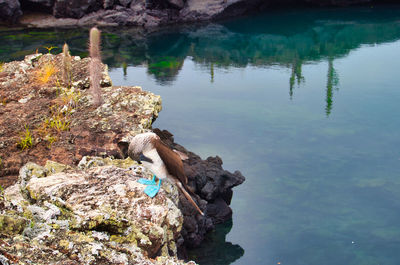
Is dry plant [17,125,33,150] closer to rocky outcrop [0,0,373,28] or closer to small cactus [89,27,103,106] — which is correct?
small cactus [89,27,103,106]

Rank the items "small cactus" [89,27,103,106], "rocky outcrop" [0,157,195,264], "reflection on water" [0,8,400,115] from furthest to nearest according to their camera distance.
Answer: "reflection on water" [0,8,400,115], "small cactus" [89,27,103,106], "rocky outcrop" [0,157,195,264]

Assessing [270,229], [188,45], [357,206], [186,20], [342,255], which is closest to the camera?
[342,255]

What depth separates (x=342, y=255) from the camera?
7.37 m

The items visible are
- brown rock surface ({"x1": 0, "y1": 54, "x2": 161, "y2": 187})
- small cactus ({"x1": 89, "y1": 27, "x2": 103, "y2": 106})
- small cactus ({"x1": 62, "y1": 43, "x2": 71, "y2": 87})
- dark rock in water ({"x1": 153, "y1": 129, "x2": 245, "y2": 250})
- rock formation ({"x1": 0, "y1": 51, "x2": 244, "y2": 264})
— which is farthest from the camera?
small cactus ({"x1": 62, "y1": 43, "x2": 71, "y2": 87})

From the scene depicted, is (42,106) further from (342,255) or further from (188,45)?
(188,45)

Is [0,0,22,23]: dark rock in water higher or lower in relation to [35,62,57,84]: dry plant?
higher

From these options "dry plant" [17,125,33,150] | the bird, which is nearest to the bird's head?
the bird

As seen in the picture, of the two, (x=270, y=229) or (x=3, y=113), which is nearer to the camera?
(x=3, y=113)

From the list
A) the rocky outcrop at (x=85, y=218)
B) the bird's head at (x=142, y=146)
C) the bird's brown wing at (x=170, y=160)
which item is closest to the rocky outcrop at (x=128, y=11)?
the rocky outcrop at (x=85, y=218)

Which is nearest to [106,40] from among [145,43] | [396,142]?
[145,43]

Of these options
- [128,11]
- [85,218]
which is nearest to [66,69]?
[85,218]

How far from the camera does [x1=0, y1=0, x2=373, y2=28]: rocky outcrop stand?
24281 mm

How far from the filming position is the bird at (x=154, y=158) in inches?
175

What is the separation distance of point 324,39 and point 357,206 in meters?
13.9
